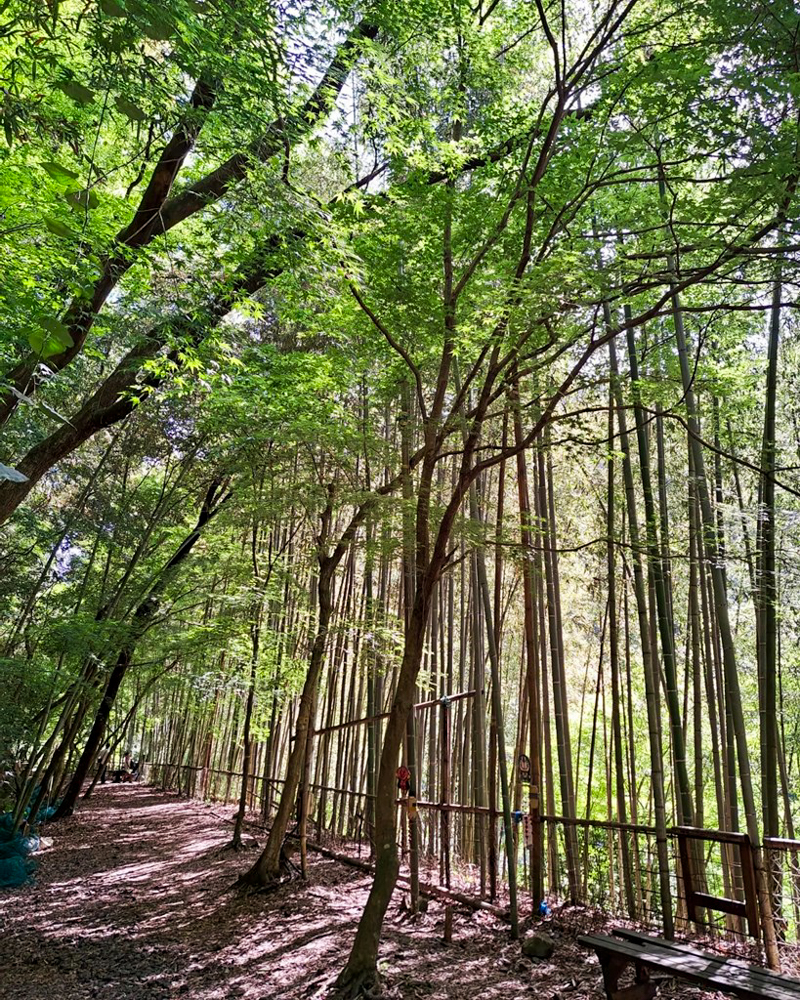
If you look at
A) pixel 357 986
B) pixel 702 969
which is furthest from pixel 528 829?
pixel 702 969

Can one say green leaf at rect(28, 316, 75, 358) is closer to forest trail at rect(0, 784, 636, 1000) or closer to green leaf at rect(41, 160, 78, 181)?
green leaf at rect(41, 160, 78, 181)

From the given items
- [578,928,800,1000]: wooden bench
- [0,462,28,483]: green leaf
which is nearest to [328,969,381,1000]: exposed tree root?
[578,928,800,1000]: wooden bench

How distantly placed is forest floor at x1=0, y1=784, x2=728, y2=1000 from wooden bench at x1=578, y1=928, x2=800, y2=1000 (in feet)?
1.51

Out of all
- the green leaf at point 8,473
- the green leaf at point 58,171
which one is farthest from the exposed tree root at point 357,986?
the green leaf at point 58,171

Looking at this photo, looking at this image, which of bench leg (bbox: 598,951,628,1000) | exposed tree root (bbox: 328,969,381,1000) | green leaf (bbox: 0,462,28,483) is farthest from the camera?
exposed tree root (bbox: 328,969,381,1000)

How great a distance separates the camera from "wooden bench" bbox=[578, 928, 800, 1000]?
2.52m

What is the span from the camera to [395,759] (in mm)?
3885

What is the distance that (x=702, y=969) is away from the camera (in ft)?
8.95

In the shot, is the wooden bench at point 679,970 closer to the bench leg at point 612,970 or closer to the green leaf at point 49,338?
the bench leg at point 612,970

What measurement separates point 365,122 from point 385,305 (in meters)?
1.19

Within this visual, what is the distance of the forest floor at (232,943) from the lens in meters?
3.85

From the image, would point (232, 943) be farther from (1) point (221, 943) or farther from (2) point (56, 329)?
(2) point (56, 329)

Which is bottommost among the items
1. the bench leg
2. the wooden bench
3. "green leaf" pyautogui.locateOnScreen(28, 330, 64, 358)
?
the bench leg

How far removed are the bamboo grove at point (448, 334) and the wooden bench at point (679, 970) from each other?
802 millimetres
